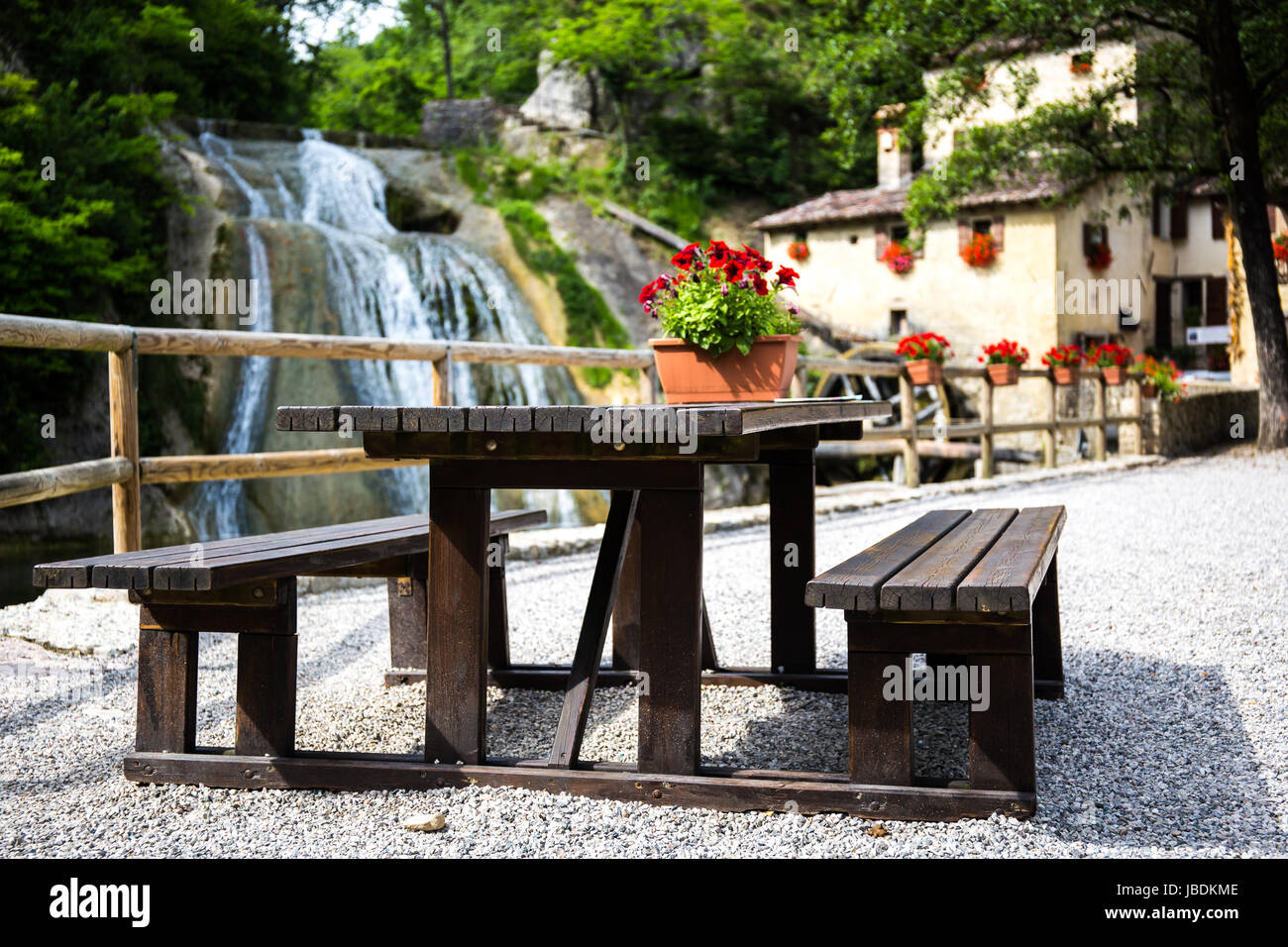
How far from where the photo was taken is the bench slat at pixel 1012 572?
2154 millimetres

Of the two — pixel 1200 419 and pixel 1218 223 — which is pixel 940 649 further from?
pixel 1218 223

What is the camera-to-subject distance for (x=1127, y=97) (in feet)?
46.3

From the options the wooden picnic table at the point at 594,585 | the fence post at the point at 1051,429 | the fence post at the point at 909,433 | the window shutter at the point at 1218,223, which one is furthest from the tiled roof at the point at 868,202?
the wooden picnic table at the point at 594,585

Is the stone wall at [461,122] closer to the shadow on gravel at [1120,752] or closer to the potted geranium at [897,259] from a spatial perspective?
the potted geranium at [897,259]

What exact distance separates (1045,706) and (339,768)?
1.98m

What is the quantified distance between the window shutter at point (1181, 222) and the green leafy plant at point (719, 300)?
28225mm

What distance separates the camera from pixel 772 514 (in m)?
3.61

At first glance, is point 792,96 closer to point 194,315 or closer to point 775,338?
point 194,315

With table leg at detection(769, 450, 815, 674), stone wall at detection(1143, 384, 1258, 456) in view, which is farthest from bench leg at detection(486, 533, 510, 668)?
stone wall at detection(1143, 384, 1258, 456)

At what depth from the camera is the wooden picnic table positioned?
2.40 m

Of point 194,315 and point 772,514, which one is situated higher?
point 194,315

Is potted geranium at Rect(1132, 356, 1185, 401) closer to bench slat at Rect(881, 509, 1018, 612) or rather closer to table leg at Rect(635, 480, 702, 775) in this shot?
bench slat at Rect(881, 509, 1018, 612)

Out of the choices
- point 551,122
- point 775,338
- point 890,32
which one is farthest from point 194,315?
point 775,338

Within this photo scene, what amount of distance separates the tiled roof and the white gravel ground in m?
17.3
